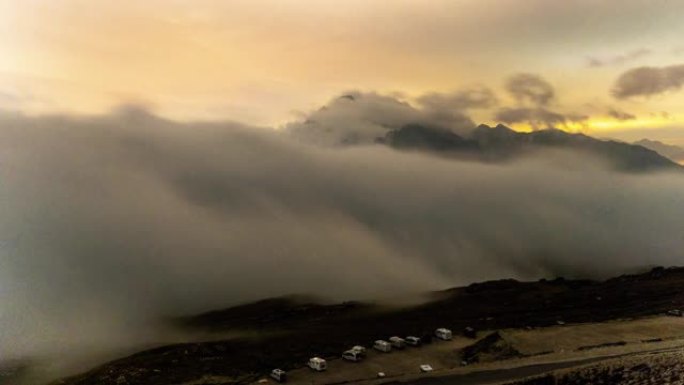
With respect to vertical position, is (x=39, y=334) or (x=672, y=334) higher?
(x=39, y=334)

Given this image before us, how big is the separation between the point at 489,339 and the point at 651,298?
272ft

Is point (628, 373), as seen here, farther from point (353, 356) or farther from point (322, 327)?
point (322, 327)

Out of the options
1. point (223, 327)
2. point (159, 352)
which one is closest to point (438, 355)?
point (159, 352)

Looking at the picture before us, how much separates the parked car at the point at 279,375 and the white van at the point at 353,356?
636 inches

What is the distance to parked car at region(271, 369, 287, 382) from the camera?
109 m

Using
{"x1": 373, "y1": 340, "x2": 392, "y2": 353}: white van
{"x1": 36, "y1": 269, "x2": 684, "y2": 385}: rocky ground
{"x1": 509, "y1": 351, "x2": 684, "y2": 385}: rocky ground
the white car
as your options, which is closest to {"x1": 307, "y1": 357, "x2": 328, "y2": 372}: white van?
{"x1": 36, "y1": 269, "x2": 684, "y2": 385}: rocky ground

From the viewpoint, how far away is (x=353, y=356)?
12300cm

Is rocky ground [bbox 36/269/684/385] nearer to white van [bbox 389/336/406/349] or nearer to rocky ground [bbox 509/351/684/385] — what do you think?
white van [bbox 389/336/406/349]

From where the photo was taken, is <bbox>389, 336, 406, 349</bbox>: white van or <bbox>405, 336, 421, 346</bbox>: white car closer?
<bbox>389, 336, 406, 349</bbox>: white van

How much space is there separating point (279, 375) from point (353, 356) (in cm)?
1926

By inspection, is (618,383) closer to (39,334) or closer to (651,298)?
Answer: (651,298)

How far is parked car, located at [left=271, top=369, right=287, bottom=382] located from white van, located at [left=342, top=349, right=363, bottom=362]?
53.0 feet

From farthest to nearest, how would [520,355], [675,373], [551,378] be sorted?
[520,355], [551,378], [675,373]

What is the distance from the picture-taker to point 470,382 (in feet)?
317
